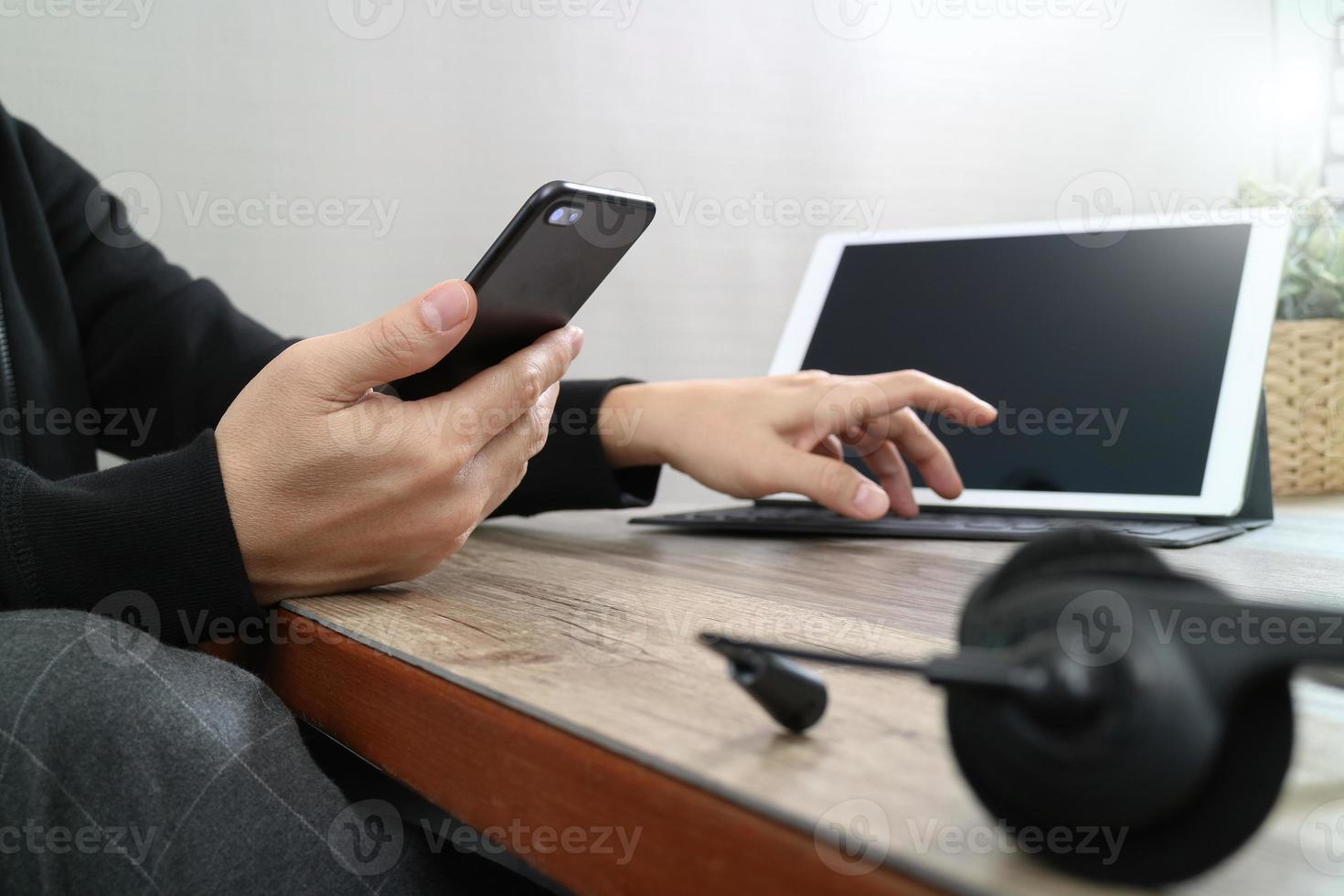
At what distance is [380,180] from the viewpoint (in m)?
1.45

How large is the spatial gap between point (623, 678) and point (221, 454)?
0.93 feet

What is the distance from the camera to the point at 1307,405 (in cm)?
97

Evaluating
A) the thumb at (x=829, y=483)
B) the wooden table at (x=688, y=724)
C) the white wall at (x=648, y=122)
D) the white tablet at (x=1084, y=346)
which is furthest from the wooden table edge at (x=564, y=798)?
the white wall at (x=648, y=122)

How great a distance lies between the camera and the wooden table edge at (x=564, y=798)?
21 cm

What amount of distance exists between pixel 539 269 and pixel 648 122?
1317 mm

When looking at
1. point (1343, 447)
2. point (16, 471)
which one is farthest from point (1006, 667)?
point (1343, 447)

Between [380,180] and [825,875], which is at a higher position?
[380,180]

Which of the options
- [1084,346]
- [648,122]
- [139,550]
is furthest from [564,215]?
[648,122]

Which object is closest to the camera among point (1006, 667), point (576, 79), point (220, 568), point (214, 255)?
point (1006, 667)

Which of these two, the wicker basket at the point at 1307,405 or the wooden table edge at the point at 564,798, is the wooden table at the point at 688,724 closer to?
the wooden table edge at the point at 564,798

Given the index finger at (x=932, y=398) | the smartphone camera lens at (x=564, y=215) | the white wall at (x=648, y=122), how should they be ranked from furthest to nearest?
1. the white wall at (x=648, y=122)
2. the index finger at (x=932, y=398)
3. the smartphone camera lens at (x=564, y=215)

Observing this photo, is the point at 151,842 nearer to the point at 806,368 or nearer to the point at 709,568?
the point at 709,568

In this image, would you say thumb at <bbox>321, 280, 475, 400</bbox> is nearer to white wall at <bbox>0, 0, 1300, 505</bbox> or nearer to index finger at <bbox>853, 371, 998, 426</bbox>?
index finger at <bbox>853, 371, 998, 426</bbox>

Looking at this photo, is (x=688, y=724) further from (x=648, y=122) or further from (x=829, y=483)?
(x=648, y=122)
